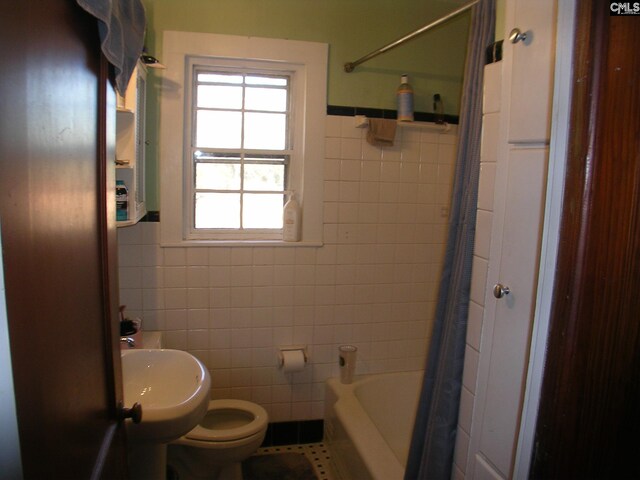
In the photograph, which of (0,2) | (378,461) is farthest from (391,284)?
(0,2)

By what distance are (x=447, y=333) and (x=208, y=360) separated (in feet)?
5.27

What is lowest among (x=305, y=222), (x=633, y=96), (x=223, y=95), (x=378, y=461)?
(x=378, y=461)

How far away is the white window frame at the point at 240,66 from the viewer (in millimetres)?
2176

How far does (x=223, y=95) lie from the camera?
235 cm

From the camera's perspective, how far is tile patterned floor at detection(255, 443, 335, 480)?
2.29 m

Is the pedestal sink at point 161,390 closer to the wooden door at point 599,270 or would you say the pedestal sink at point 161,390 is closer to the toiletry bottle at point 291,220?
the toiletry bottle at point 291,220

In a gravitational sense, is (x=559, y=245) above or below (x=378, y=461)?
above

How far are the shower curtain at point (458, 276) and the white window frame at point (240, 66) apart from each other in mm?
1238

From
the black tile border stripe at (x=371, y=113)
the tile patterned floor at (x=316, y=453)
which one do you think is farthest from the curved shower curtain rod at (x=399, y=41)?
the tile patterned floor at (x=316, y=453)

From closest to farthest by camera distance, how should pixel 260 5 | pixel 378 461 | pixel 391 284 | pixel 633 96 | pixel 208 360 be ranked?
pixel 633 96, pixel 378 461, pixel 260 5, pixel 208 360, pixel 391 284

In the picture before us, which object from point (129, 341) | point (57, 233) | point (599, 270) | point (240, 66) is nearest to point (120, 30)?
point (57, 233)

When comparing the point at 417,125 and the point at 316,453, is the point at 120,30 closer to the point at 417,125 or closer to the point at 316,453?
the point at 417,125

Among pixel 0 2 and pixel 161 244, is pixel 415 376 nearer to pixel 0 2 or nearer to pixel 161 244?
pixel 161 244

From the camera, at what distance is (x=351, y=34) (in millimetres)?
2340
